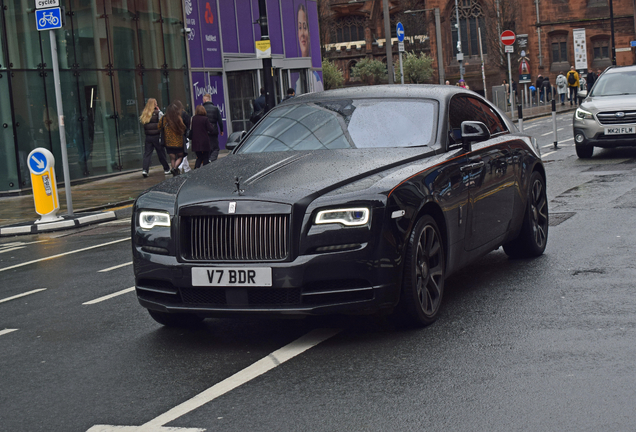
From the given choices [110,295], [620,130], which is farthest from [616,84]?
[110,295]

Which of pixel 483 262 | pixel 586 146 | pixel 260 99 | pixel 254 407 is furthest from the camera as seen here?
pixel 260 99

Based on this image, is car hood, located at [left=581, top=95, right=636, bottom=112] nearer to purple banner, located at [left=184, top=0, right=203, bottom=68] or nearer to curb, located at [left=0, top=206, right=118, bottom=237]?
curb, located at [left=0, top=206, right=118, bottom=237]

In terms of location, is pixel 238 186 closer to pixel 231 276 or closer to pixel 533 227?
pixel 231 276

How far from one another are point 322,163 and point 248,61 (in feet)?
84.4

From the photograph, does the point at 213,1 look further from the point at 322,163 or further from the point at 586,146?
the point at 322,163

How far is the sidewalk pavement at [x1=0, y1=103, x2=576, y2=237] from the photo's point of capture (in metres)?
15.0

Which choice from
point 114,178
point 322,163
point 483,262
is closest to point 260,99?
point 114,178

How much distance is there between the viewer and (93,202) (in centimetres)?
1753

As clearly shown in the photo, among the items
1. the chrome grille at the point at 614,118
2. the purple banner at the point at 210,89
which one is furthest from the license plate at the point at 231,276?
the purple banner at the point at 210,89

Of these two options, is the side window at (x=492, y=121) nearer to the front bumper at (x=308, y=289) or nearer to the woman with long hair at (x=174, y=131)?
the front bumper at (x=308, y=289)

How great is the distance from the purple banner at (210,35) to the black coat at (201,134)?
1108 centimetres

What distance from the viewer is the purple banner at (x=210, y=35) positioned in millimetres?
29828

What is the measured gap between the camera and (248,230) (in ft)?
17.7

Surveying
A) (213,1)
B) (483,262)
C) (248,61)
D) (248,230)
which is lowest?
(483,262)
